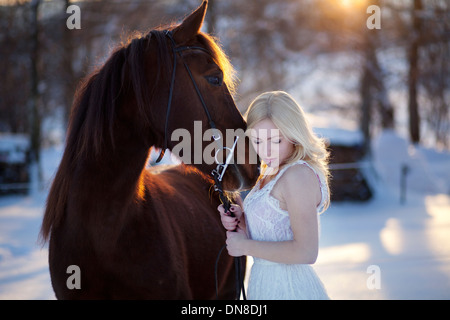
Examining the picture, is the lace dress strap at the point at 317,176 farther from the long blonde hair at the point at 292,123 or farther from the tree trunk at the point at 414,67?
the tree trunk at the point at 414,67

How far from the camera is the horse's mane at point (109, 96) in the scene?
1.75 meters

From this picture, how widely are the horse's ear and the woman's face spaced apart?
564mm

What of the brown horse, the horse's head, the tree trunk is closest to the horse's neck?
the brown horse

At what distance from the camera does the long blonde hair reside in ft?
5.25

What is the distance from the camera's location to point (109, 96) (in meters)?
1.77

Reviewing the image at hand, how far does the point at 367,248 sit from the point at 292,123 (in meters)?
3.96

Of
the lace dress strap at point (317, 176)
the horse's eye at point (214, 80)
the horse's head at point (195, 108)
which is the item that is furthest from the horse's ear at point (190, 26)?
the lace dress strap at point (317, 176)

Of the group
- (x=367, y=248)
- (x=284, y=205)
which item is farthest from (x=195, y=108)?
(x=367, y=248)

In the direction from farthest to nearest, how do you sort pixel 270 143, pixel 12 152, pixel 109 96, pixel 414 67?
pixel 414 67 → pixel 12 152 → pixel 109 96 → pixel 270 143

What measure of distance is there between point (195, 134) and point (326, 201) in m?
0.66

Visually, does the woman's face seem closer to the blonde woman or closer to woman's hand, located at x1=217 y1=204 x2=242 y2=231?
the blonde woman

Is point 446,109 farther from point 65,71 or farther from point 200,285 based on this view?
point 200,285

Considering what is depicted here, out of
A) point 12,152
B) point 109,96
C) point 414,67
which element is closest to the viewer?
point 109,96

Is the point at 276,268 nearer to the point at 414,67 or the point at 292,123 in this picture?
the point at 292,123
